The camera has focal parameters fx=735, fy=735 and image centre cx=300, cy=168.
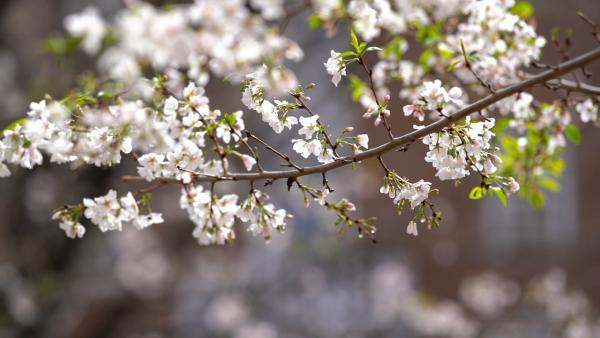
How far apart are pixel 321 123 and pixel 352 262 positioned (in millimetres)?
8668

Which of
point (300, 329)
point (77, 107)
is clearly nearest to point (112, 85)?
point (77, 107)

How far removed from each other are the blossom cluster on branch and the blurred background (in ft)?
17.7

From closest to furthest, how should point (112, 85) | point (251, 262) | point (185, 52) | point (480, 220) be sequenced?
1. point (112, 85)
2. point (185, 52)
3. point (480, 220)
4. point (251, 262)

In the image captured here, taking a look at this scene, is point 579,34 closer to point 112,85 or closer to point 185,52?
point 185,52

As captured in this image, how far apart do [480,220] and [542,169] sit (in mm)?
7956

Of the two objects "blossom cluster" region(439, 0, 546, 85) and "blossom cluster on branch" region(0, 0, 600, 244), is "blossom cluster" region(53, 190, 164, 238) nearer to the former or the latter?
"blossom cluster on branch" region(0, 0, 600, 244)

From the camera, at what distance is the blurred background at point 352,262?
9273mm

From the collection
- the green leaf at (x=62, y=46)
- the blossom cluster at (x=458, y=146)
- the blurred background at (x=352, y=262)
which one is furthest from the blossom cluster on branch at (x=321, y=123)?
the blurred background at (x=352, y=262)

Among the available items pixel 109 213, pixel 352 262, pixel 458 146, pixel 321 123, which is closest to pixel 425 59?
pixel 321 123

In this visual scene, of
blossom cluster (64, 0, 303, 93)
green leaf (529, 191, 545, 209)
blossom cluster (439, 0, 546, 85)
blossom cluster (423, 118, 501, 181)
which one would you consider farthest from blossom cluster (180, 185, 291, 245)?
green leaf (529, 191, 545, 209)

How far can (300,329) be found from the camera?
10211 mm

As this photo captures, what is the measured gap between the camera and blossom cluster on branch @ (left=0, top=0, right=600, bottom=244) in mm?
1624

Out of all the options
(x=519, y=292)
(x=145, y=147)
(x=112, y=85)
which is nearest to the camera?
(x=145, y=147)

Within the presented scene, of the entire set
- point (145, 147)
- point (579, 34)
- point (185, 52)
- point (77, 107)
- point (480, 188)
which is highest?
point (579, 34)
